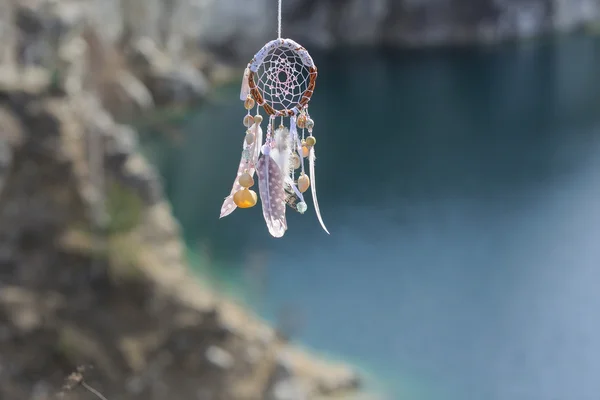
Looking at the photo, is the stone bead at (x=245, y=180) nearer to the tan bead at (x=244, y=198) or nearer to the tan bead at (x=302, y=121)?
the tan bead at (x=244, y=198)

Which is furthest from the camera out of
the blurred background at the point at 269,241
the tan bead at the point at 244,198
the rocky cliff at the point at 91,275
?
the blurred background at the point at 269,241

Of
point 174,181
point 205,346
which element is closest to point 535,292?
point 205,346

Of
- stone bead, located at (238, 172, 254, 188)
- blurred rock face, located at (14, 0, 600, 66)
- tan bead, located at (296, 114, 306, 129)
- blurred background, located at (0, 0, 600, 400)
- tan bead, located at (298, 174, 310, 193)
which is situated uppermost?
blurred rock face, located at (14, 0, 600, 66)

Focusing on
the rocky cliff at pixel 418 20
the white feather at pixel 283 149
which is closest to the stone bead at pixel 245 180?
the white feather at pixel 283 149

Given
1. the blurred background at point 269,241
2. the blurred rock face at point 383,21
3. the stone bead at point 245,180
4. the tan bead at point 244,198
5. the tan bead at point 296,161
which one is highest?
the blurred rock face at point 383,21

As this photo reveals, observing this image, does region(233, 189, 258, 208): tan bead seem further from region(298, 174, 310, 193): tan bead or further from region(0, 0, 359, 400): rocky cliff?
region(0, 0, 359, 400): rocky cliff

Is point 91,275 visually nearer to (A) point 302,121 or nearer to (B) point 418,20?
(A) point 302,121

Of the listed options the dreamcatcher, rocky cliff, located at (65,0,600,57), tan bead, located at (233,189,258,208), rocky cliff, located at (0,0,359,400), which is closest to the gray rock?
rocky cliff, located at (0,0,359,400)

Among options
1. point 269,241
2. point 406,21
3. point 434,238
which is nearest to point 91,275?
point 269,241
